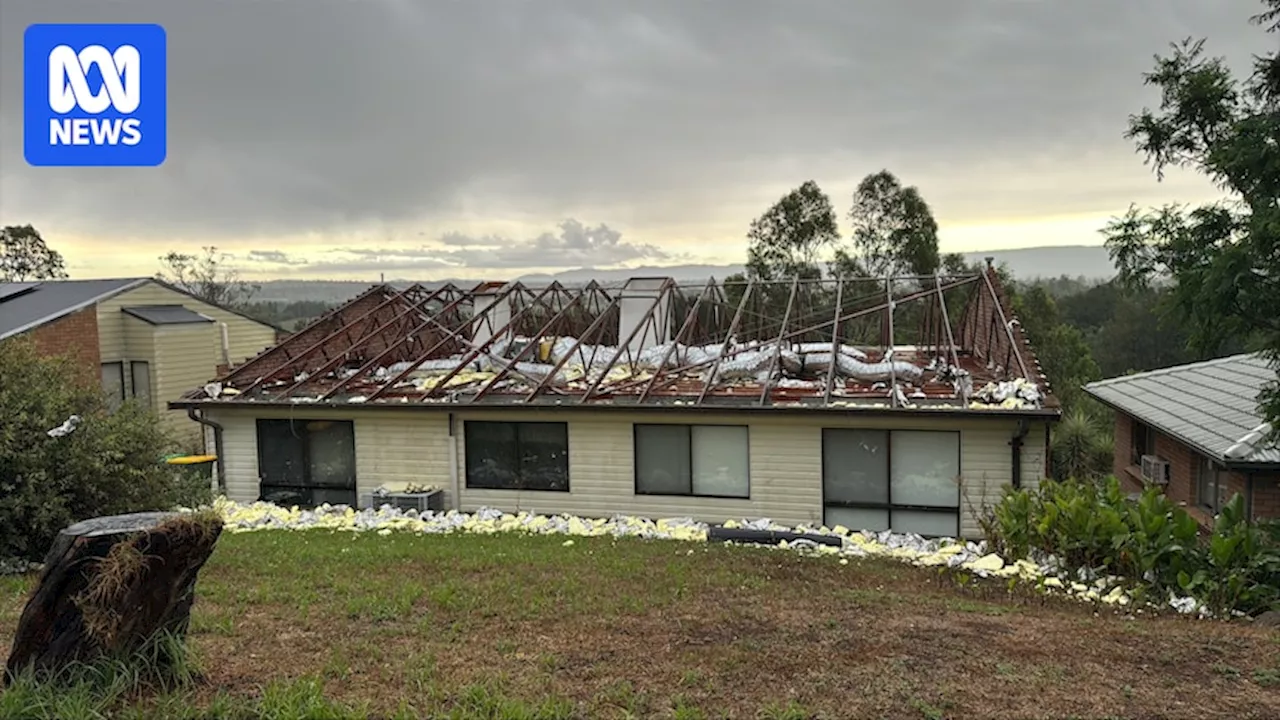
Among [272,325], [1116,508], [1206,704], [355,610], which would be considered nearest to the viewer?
[1206,704]

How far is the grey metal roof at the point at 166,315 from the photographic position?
22.1 meters

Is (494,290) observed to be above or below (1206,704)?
above

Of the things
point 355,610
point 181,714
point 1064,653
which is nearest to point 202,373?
point 355,610

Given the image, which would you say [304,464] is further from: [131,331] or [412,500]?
[131,331]

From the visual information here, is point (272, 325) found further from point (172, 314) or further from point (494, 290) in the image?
point (494, 290)

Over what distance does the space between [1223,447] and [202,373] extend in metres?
23.9

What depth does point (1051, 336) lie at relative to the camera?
93.6 ft

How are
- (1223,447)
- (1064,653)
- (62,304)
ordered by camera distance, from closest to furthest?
(1064,653) < (1223,447) < (62,304)

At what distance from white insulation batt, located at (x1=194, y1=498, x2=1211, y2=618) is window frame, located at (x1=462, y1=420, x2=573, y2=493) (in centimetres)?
44

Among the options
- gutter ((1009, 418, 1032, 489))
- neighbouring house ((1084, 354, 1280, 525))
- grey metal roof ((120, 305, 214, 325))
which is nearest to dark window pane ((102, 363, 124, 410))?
grey metal roof ((120, 305, 214, 325))

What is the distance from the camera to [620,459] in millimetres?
13688

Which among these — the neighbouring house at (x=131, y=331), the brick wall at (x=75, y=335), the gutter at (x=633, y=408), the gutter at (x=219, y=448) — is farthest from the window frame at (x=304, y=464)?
the neighbouring house at (x=131, y=331)

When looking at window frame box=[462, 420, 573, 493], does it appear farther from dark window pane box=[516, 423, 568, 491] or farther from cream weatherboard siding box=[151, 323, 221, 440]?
cream weatherboard siding box=[151, 323, 221, 440]

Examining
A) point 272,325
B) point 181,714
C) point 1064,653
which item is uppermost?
point 272,325
